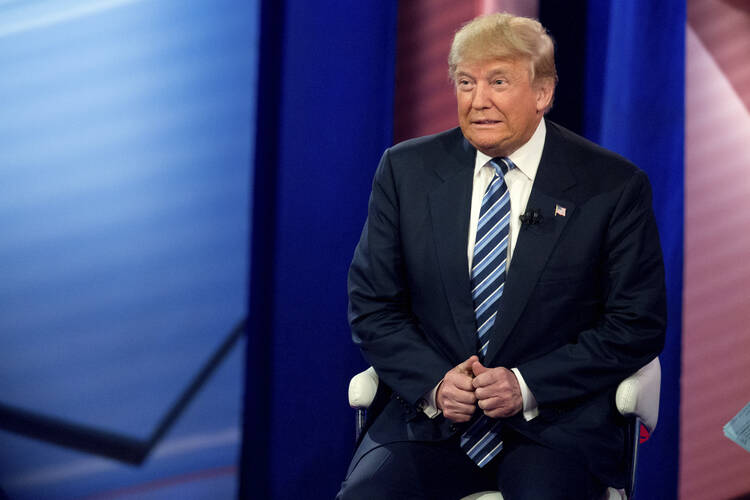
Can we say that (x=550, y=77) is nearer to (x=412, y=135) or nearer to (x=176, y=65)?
(x=412, y=135)

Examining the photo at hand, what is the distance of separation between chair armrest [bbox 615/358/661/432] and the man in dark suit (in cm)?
4

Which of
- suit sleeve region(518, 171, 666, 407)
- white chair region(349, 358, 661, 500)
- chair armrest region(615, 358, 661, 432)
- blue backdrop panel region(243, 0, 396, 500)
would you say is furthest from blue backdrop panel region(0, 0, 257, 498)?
chair armrest region(615, 358, 661, 432)

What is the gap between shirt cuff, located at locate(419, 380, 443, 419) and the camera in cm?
198

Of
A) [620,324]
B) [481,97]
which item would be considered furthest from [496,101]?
[620,324]

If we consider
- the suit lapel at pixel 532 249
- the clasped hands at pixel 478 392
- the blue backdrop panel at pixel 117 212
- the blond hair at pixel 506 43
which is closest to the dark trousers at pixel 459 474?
the clasped hands at pixel 478 392

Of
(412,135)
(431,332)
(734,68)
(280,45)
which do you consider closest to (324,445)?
(431,332)

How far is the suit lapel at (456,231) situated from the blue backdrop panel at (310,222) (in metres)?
0.67

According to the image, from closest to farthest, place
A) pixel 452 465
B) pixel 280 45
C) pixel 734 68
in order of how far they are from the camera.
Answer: pixel 452 465, pixel 280 45, pixel 734 68

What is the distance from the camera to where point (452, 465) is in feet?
6.55

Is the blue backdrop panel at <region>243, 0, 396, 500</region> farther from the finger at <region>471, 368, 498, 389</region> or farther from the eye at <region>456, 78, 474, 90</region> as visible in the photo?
the finger at <region>471, 368, 498, 389</region>

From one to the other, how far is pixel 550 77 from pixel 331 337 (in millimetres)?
1159

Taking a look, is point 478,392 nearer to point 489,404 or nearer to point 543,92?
point 489,404

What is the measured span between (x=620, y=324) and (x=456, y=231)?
1.46ft

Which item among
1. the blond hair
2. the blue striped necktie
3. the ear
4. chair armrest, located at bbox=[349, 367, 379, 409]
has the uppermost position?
the blond hair
